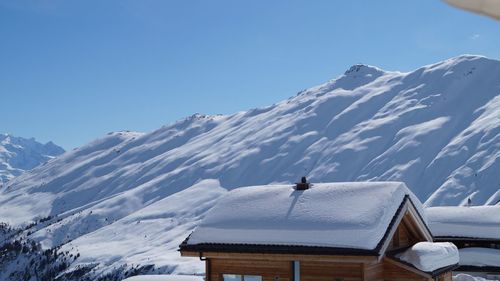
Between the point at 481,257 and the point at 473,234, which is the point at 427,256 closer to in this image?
the point at 481,257

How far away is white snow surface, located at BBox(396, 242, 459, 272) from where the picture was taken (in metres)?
16.6

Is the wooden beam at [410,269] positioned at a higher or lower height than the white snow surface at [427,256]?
lower

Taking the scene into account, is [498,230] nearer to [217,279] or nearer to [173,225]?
[217,279]

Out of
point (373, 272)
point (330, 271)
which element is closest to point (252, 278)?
point (330, 271)

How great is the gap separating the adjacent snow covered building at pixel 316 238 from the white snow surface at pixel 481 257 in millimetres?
11808

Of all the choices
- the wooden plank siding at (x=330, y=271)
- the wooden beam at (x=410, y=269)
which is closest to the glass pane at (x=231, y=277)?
the wooden plank siding at (x=330, y=271)

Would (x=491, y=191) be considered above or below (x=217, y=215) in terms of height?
above

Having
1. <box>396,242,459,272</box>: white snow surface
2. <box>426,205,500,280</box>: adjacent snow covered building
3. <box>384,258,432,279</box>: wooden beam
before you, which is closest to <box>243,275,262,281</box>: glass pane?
<box>384,258,432,279</box>: wooden beam

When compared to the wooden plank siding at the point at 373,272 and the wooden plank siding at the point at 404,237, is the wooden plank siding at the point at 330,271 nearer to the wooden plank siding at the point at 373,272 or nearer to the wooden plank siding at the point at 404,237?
the wooden plank siding at the point at 373,272

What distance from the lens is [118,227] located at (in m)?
192

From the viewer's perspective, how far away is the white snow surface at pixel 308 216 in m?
15.6

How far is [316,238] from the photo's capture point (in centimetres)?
1570

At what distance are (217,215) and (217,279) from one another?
6.29 feet

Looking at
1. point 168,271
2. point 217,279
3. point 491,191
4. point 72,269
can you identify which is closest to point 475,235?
point 217,279
